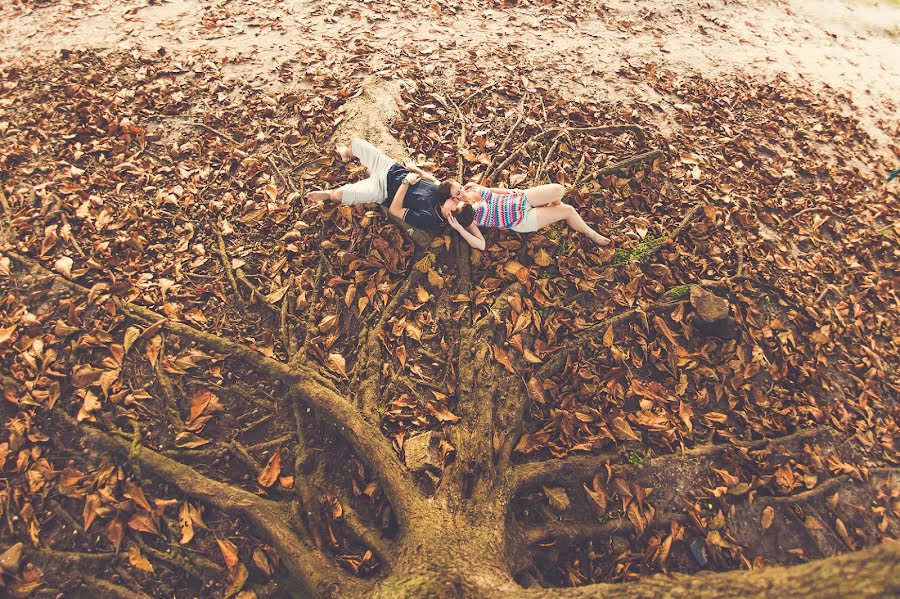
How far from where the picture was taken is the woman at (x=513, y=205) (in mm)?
3684

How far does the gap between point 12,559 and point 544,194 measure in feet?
14.9

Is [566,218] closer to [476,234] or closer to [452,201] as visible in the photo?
[476,234]

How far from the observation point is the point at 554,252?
3.90 metres

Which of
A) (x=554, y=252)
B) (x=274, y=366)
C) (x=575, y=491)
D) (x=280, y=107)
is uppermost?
(x=280, y=107)

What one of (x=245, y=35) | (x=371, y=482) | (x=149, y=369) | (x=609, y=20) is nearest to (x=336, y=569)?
(x=371, y=482)

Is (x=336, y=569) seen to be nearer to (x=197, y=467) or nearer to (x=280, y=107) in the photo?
(x=197, y=467)

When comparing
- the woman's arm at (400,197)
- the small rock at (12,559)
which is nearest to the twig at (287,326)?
the woman's arm at (400,197)

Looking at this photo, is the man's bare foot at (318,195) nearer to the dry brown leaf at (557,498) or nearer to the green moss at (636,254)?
the green moss at (636,254)

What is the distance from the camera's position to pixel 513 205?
3703 mm

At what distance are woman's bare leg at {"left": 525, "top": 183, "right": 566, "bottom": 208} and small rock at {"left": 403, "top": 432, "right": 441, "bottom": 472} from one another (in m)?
2.22

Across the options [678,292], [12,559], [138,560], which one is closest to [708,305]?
[678,292]

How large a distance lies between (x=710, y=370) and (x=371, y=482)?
294 centimetres

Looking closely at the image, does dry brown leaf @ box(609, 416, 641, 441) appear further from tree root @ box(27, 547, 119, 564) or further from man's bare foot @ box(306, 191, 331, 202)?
tree root @ box(27, 547, 119, 564)

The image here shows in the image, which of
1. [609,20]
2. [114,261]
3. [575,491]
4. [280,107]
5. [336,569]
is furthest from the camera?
[609,20]
